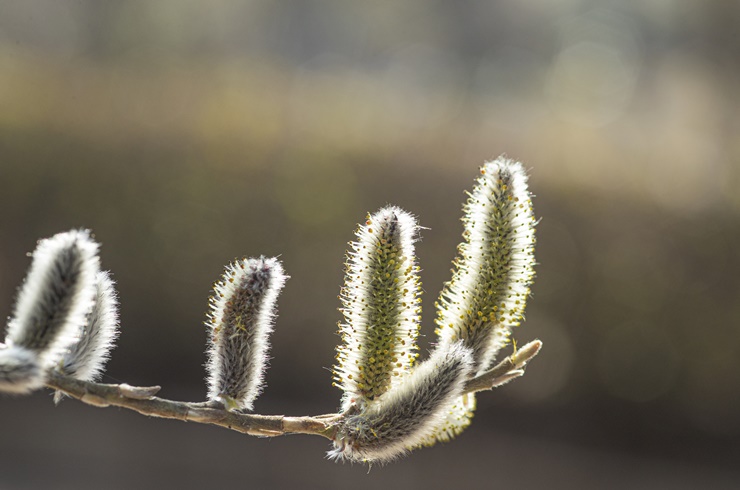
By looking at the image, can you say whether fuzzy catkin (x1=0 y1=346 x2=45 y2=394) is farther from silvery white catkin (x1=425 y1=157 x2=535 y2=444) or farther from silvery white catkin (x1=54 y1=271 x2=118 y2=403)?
silvery white catkin (x1=425 y1=157 x2=535 y2=444)

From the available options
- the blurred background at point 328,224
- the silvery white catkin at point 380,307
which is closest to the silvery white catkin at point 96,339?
the silvery white catkin at point 380,307

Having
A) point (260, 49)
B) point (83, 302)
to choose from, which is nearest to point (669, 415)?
point (260, 49)

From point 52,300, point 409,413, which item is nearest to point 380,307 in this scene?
point 409,413

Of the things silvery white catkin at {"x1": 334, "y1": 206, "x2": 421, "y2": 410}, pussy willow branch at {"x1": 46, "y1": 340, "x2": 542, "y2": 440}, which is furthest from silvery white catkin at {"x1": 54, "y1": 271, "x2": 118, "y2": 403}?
silvery white catkin at {"x1": 334, "y1": 206, "x2": 421, "y2": 410}

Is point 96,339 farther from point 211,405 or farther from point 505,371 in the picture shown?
point 505,371

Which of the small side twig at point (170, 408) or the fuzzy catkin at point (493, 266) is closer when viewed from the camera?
the small side twig at point (170, 408)

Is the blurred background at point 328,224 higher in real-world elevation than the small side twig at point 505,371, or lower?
higher

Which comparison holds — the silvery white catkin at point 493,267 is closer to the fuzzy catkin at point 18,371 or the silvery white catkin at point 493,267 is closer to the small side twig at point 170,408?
the small side twig at point 170,408
